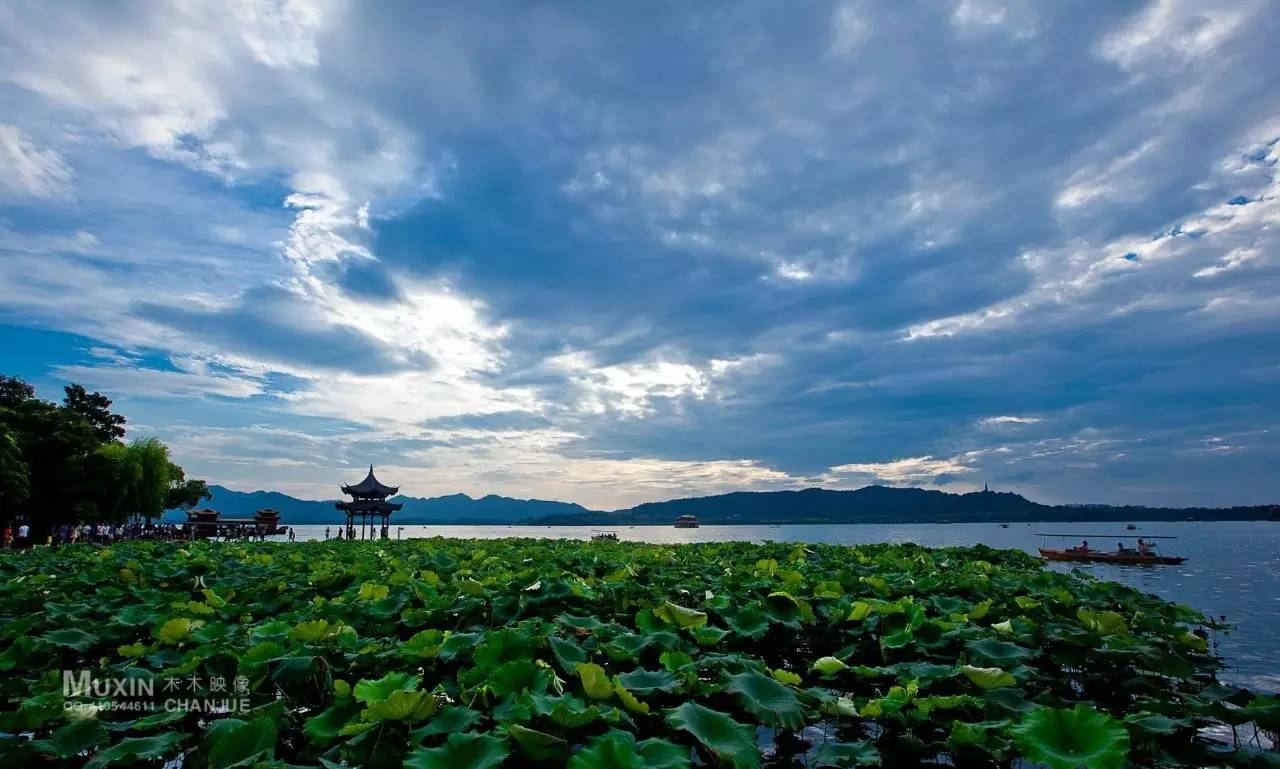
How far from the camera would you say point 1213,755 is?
3.91 m

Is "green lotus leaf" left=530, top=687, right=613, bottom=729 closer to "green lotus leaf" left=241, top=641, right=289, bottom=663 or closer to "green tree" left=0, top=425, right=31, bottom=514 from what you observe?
"green lotus leaf" left=241, top=641, right=289, bottom=663

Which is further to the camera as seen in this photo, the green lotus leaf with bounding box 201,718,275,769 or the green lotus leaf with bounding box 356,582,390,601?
the green lotus leaf with bounding box 356,582,390,601

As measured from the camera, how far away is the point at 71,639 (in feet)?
19.2

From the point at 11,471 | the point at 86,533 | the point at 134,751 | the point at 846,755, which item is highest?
the point at 11,471

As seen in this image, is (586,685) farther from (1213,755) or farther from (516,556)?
(516,556)

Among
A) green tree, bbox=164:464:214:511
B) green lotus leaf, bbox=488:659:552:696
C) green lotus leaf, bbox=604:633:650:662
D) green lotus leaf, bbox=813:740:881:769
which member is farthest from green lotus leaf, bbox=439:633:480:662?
green tree, bbox=164:464:214:511

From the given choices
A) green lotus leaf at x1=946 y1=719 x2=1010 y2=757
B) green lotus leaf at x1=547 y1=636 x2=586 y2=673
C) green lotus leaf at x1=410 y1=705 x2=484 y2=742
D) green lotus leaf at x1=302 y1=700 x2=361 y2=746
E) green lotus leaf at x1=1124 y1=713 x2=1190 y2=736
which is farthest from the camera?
green lotus leaf at x1=547 y1=636 x2=586 y2=673

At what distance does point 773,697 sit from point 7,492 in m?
39.0

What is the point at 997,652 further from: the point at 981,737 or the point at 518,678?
the point at 518,678

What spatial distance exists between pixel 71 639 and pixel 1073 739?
25.6 ft

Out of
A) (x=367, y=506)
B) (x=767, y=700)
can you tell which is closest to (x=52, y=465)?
(x=367, y=506)

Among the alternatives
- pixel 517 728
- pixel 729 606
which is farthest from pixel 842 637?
pixel 517 728

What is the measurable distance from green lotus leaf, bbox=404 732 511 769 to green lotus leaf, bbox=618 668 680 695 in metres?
1.16

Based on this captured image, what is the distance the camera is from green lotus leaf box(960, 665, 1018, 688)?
4.72 meters
